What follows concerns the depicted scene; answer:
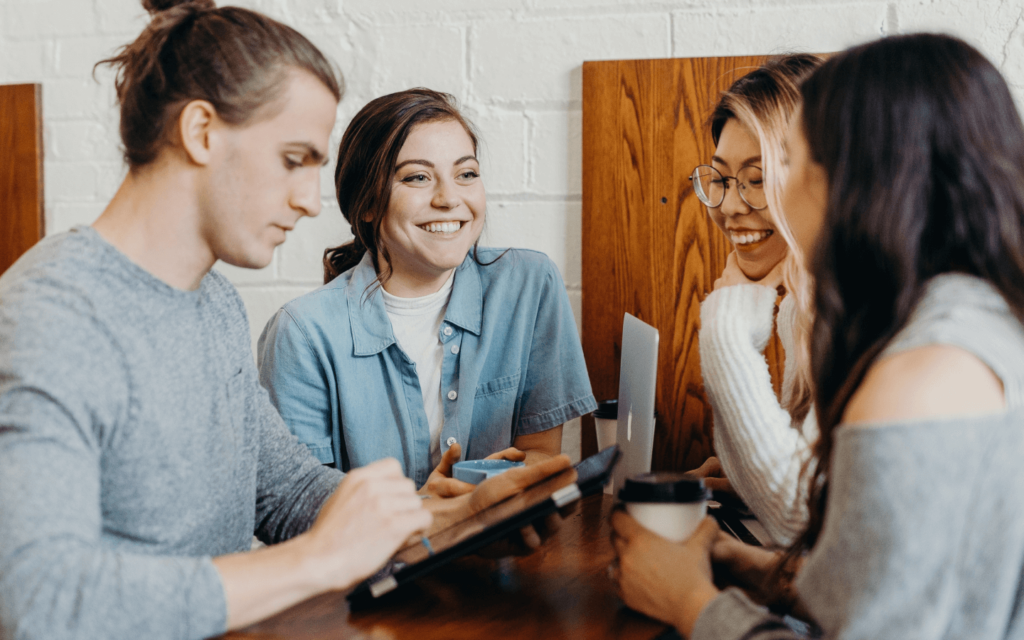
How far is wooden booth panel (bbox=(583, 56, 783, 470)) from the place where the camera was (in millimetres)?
1672

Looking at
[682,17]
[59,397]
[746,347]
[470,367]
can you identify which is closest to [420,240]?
[470,367]

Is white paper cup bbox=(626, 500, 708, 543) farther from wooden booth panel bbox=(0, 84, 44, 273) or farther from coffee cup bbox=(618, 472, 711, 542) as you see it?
wooden booth panel bbox=(0, 84, 44, 273)

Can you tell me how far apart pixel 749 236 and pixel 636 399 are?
0.48 metres

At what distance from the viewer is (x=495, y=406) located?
1521 mm

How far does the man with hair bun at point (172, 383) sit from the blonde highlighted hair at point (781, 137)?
497 mm

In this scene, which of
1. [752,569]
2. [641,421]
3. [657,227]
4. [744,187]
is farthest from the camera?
[657,227]

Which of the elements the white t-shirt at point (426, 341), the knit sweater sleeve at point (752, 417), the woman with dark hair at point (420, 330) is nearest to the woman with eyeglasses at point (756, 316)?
the knit sweater sleeve at point (752, 417)

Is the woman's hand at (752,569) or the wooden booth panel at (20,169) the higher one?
the wooden booth panel at (20,169)

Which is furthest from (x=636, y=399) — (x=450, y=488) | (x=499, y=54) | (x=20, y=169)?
(x=20, y=169)

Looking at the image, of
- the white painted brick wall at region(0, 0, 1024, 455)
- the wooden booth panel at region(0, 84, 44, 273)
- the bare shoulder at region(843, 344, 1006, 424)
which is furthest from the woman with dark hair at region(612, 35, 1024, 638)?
the wooden booth panel at region(0, 84, 44, 273)

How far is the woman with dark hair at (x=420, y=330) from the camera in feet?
4.68

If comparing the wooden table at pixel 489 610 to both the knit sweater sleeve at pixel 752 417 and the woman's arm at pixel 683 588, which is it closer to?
the woman's arm at pixel 683 588

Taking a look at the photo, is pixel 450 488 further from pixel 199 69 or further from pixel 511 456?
pixel 199 69

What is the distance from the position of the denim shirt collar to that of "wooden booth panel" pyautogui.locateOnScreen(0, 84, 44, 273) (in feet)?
3.02
